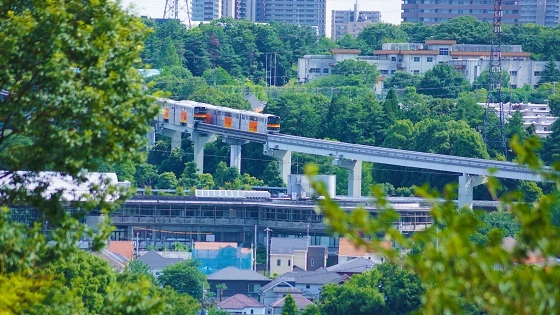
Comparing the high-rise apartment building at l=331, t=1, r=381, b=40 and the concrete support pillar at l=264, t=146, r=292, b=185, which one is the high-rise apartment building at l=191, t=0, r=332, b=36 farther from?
the concrete support pillar at l=264, t=146, r=292, b=185

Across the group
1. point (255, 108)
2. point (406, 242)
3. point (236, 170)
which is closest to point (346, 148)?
point (236, 170)

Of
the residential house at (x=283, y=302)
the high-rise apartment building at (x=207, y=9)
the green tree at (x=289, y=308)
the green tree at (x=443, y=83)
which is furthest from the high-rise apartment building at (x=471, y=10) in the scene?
the green tree at (x=289, y=308)

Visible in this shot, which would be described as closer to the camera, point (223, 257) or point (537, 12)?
point (223, 257)

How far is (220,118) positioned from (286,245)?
33.8ft

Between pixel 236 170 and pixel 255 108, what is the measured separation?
34.6 feet

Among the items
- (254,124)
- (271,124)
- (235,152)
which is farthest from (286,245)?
(235,152)

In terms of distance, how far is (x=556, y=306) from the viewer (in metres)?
2.61

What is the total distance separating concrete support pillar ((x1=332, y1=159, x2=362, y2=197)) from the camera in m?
27.9

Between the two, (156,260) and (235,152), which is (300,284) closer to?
(156,260)

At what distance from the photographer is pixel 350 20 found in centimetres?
8200

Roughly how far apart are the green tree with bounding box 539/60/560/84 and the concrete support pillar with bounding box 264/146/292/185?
59.2 feet

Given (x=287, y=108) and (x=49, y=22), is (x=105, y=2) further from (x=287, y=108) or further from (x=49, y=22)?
(x=287, y=108)

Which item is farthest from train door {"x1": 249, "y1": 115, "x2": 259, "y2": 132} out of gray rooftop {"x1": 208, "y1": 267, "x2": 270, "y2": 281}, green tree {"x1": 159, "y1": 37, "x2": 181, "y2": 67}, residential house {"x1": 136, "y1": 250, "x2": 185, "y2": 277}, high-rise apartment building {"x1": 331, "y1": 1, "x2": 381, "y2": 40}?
high-rise apartment building {"x1": 331, "y1": 1, "x2": 381, "y2": 40}

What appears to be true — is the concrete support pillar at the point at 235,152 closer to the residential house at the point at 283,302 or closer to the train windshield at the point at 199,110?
the train windshield at the point at 199,110
